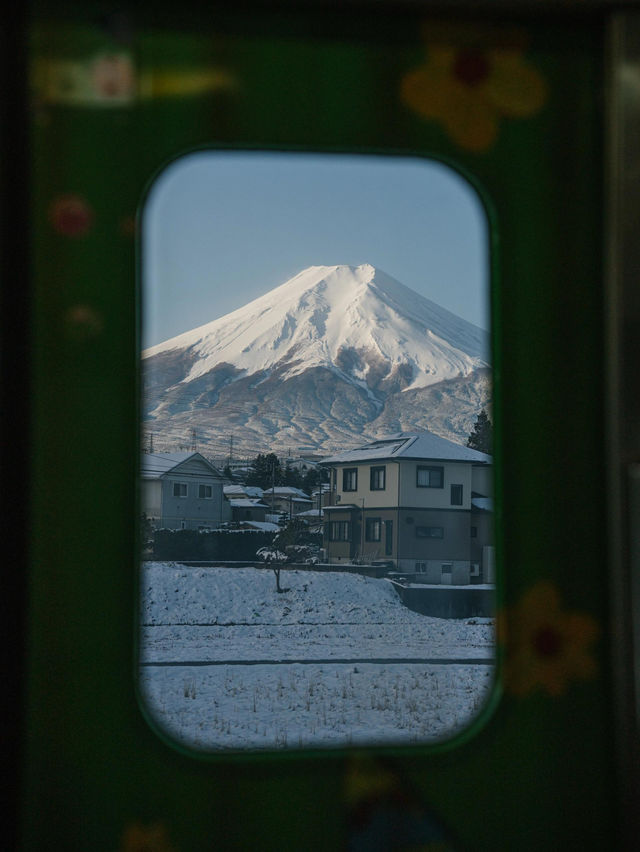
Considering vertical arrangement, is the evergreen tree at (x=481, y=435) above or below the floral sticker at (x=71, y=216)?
below

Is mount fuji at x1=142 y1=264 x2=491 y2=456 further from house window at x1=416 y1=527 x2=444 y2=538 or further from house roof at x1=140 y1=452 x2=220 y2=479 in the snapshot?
house window at x1=416 y1=527 x2=444 y2=538

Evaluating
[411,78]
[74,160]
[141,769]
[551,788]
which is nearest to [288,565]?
[141,769]

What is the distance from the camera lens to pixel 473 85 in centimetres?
167

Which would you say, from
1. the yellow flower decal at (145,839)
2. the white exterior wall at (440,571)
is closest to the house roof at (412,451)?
the white exterior wall at (440,571)

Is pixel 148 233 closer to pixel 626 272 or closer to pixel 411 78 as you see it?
pixel 411 78

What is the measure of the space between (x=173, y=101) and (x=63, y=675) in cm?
117

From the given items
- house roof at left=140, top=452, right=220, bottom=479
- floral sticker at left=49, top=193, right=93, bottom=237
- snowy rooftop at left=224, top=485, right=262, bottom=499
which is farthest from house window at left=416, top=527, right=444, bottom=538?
floral sticker at left=49, top=193, right=93, bottom=237

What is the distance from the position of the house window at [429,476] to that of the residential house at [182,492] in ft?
1.37

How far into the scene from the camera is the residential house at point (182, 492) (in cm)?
159

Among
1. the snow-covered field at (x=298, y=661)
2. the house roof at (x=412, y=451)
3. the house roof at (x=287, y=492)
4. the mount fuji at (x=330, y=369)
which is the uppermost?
the mount fuji at (x=330, y=369)

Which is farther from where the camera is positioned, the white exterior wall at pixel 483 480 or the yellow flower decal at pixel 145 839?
the white exterior wall at pixel 483 480

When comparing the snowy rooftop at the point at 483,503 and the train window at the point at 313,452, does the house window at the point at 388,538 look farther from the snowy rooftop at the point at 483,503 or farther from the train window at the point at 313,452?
the snowy rooftop at the point at 483,503

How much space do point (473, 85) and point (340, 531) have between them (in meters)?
1.00

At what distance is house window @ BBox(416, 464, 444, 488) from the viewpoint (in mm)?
1688
